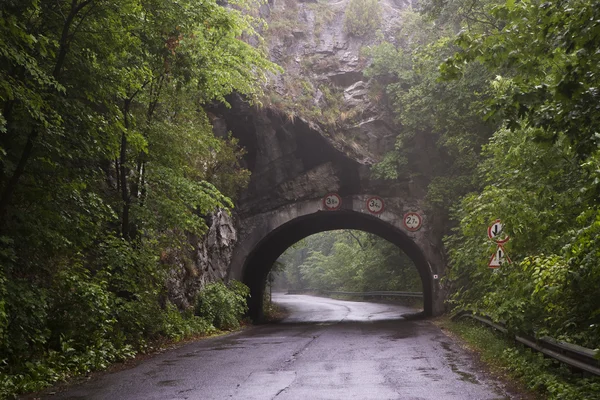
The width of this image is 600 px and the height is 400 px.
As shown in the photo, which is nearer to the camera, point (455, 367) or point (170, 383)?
point (170, 383)

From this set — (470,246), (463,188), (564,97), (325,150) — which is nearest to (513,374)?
(564,97)

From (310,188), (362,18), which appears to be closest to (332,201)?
(310,188)

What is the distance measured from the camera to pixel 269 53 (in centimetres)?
2448

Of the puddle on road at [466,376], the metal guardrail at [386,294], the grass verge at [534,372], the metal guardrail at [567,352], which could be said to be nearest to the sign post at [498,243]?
the grass verge at [534,372]

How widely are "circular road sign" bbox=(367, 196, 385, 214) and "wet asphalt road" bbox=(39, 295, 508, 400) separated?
1223 centimetres

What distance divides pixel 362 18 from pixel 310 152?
8.15 metres

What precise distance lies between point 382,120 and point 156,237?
13669 millimetres

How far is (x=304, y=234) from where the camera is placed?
95.5 feet

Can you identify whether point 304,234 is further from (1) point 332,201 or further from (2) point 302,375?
(2) point 302,375

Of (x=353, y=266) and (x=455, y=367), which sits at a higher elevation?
(x=353, y=266)

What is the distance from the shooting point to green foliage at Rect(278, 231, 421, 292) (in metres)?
37.3

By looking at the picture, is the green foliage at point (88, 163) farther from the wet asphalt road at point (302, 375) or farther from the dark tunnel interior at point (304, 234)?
the dark tunnel interior at point (304, 234)

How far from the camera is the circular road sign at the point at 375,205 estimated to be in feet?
78.8

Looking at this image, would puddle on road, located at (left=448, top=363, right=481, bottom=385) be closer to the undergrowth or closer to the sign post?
the sign post
